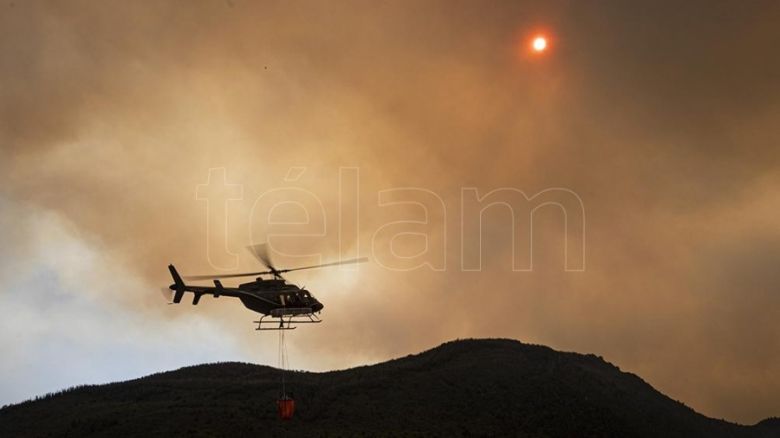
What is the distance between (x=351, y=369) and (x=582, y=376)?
57006 mm

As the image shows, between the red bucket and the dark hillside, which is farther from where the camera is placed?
the dark hillside

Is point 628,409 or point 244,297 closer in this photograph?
point 244,297

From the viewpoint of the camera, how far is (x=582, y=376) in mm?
157125

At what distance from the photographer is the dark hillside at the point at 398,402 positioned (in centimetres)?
10894

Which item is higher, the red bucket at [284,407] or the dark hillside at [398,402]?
the red bucket at [284,407]

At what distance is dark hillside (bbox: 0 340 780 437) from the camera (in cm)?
10894

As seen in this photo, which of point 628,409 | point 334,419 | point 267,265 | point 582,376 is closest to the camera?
point 267,265

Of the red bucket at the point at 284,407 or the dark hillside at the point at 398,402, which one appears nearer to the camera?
the red bucket at the point at 284,407

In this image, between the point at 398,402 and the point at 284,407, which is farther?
the point at 398,402

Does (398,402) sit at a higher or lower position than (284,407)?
lower

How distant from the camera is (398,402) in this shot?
12862 cm

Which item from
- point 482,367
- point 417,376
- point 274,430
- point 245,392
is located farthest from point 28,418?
point 482,367

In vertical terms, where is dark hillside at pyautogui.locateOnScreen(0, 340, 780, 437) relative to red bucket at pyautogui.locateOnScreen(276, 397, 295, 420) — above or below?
below

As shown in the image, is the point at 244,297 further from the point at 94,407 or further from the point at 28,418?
the point at 28,418
